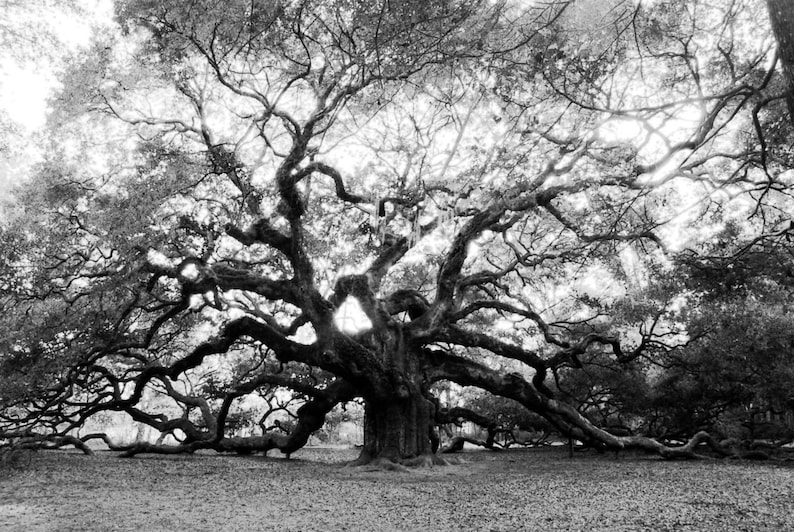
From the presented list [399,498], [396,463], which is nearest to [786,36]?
[399,498]

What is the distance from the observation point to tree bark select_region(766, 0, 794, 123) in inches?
108

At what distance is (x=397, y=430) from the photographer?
360 inches

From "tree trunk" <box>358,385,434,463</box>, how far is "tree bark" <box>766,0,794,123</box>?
734cm

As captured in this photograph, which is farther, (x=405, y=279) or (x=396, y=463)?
(x=405, y=279)

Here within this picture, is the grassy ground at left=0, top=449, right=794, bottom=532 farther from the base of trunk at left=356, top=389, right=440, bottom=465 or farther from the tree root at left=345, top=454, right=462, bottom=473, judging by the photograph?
the base of trunk at left=356, top=389, right=440, bottom=465

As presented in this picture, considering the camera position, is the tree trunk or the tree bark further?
the tree trunk

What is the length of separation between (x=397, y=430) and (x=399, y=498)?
3.47 meters

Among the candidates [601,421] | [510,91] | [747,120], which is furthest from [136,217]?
[601,421]

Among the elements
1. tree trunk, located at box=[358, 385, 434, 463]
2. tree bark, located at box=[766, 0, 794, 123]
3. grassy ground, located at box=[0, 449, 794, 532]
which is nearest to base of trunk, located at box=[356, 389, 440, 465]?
tree trunk, located at box=[358, 385, 434, 463]

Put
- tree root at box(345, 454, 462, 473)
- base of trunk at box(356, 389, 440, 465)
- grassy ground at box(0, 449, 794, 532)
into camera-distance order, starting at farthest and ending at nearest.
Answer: base of trunk at box(356, 389, 440, 465) < tree root at box(345, 454, 462, 473) < grassy ground at box(0, 449, 794, 532)

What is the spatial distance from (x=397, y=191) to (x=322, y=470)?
4847 mm

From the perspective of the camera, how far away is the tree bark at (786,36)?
108 inches

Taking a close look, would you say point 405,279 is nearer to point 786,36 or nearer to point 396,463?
point 396,463

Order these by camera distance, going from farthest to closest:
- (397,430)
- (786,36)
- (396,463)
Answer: (397,430) → (396,463) → (786,36)
